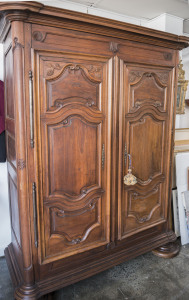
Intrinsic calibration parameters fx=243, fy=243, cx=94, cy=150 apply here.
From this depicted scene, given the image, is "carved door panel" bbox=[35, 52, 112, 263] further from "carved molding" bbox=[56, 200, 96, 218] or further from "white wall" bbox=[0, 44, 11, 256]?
"white wall" bbox=[0, 44, 11, 256]

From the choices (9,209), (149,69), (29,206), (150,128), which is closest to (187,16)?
(149,69)

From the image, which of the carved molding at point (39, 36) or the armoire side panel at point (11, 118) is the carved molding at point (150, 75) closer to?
the carved molding at point (39, 36)

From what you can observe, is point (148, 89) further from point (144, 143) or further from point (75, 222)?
point (75, 222)

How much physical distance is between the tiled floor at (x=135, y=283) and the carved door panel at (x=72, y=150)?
0.38 meters

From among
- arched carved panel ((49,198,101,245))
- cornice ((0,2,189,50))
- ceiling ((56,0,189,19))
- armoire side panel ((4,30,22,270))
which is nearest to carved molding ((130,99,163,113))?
cornice ((0,2,189,50))

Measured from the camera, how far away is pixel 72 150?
164 cm

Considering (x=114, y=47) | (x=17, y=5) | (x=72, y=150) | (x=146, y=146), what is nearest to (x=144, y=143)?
(x=146, y=146)

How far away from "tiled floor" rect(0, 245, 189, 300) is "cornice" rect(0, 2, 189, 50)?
1888 mm

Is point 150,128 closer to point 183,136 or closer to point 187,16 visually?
point 183,136

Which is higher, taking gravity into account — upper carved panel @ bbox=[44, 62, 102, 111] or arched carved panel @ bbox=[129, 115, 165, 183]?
upper carved panel @ bbox=[44, 62, 102, 111]

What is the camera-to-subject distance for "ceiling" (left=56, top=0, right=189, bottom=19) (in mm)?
2195

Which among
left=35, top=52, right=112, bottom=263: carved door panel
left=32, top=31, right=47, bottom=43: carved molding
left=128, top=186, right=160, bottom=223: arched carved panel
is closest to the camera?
left=32, top=31, right=47, bottom=43: carved molding

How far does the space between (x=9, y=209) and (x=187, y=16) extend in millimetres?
2636

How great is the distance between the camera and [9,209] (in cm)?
222
